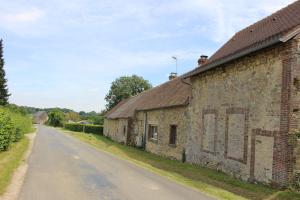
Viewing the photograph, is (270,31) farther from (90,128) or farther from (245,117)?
(90,128)

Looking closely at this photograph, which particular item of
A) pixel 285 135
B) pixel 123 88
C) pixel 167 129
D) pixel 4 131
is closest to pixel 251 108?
pixel 285 135

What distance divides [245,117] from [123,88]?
67.0m

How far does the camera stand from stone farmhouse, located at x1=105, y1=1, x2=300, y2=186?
1301 centimetres

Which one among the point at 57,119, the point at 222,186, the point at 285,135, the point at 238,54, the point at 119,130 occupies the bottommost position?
the point at 222,186

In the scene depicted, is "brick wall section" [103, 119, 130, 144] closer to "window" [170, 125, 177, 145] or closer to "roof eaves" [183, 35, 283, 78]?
"window" [170, 125, 177, 145]

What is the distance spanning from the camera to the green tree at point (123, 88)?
267 feet

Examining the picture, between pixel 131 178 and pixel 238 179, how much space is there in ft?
14.4

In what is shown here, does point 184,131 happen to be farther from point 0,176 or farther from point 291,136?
point 0,176

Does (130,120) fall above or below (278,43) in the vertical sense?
below

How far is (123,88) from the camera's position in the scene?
81812mm

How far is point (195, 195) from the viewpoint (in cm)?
1104

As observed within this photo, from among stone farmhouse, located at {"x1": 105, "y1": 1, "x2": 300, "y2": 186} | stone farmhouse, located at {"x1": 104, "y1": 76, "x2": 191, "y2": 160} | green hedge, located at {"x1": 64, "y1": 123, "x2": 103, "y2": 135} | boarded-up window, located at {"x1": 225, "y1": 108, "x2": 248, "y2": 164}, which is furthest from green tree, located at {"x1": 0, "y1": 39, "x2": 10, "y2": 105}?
boarded-up window, located at {"x1": 225, "y1": 108, "x2": 248, "y2": 164}

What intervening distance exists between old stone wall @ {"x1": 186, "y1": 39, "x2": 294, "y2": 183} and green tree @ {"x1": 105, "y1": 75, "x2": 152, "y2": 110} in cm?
6119

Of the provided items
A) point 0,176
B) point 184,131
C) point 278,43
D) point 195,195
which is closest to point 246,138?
point 278,43
